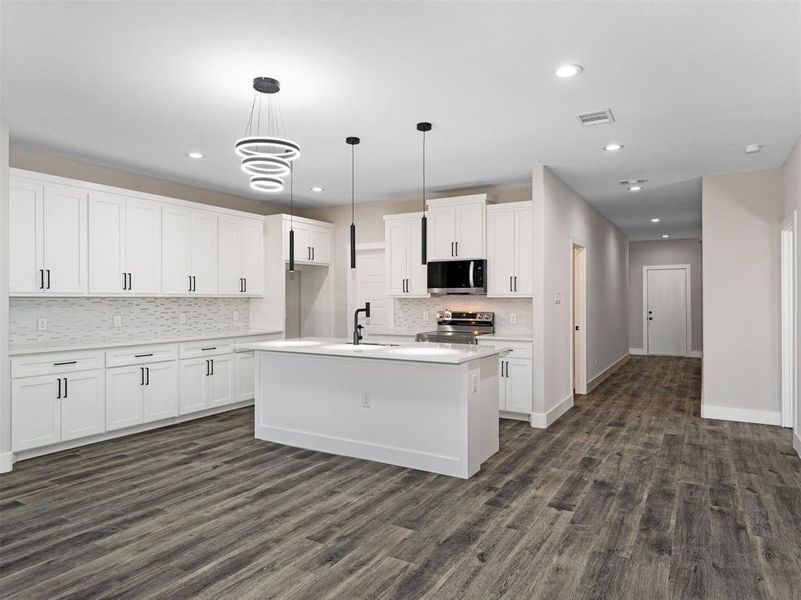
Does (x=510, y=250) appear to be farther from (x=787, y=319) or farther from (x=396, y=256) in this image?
(x=787, y=319)

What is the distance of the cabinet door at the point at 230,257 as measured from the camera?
6223 mm

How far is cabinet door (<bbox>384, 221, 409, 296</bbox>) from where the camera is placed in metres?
6.70

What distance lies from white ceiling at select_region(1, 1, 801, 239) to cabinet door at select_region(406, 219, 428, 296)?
1312 millimetres

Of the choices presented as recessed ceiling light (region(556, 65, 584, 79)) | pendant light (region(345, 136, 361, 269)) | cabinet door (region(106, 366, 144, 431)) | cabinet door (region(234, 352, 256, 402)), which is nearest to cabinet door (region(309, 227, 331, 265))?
pendant light (region(345, 136, 361, 269))

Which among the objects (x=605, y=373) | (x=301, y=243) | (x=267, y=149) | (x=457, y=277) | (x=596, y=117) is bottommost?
(x=605, y=373)

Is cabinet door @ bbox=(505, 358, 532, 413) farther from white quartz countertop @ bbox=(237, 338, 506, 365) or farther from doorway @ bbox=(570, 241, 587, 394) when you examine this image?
doorway @ bbox=(570, 241, 587, 394)

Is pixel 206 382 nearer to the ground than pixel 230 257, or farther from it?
nearer to the ground

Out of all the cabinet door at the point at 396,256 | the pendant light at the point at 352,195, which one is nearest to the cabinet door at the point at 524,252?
the cabinet door at the point at 396,256

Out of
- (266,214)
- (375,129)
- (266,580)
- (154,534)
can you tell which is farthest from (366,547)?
(266,214)

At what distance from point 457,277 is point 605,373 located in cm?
395

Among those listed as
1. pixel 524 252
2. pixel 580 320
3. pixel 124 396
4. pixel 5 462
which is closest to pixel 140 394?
pixel 124 396

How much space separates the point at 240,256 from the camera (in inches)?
254

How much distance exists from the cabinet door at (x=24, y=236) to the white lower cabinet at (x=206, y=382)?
1.65 metres

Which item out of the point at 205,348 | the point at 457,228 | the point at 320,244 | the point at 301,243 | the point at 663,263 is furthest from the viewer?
the point at 663,263
